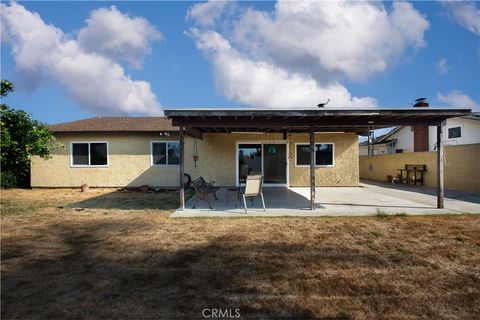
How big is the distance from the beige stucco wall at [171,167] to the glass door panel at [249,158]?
338 millimetres

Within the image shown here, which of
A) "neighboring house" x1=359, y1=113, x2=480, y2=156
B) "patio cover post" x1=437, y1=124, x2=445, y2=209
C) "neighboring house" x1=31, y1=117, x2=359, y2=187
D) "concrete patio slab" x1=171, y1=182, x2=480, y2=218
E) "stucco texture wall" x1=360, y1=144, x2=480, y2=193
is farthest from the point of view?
"neighboring house" x1=359, y1=113, x2=480, y2=156

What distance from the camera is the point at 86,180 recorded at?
1497cm

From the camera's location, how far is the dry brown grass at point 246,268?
3148 mm

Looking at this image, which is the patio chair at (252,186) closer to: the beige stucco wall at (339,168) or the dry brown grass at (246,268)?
the dry brown grass at (246,268)

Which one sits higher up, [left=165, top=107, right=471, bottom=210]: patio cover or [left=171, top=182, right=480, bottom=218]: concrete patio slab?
[left=165, top=107, right=471, bottom=210]: patio cover

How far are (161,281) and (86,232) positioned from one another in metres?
3.29

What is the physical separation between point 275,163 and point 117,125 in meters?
8.23

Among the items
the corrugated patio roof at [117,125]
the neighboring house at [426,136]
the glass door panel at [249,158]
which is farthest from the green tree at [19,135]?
the neighboring house at [426,136]

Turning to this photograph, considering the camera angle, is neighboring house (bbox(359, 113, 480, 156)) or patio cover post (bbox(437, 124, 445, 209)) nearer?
patio cover post (bbox(437, 124, 445, 209))

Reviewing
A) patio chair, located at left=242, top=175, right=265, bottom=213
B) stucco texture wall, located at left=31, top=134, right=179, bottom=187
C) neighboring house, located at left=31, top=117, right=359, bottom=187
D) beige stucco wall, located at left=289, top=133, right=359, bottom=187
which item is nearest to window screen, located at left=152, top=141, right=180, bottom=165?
neighboring house, located at left=31, top=117, right=359, bottom=187

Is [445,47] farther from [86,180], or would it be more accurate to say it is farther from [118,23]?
[86,180]

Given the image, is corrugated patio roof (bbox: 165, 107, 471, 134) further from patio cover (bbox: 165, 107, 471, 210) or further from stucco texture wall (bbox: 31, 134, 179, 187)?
stucco texture wall (bbox: 31, 134, 179, 187)

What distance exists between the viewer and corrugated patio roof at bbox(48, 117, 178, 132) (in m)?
14.7

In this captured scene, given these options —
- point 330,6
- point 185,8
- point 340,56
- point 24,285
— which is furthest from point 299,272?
point 340,56
